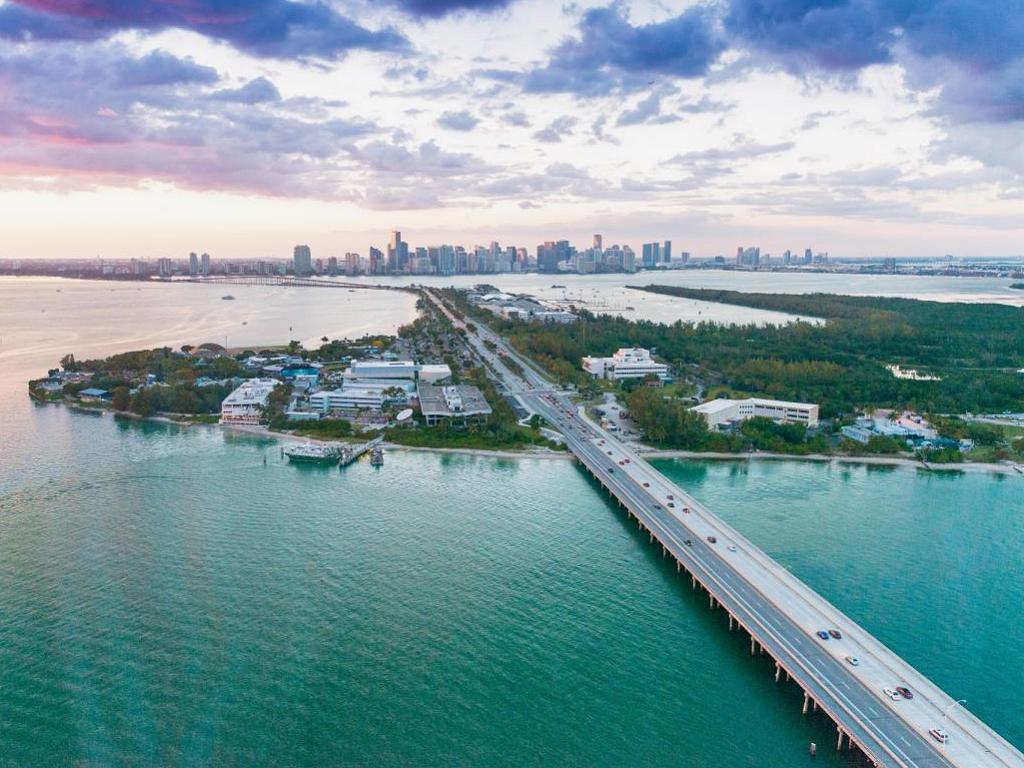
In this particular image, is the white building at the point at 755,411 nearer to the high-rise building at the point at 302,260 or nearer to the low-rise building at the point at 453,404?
the low-rise building at the point at 453,404

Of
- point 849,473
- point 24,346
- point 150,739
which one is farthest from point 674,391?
point 24,346

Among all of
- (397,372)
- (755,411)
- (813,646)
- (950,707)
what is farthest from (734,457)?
(397,372)

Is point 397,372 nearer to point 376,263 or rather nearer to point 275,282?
point 275,282

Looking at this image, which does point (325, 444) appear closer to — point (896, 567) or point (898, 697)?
point (896, 567)

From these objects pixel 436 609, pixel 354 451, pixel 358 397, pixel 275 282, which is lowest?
pixel 436 609

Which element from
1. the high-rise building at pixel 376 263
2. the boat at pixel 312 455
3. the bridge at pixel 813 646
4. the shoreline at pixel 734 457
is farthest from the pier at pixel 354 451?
the high-rise building at pixel 376 263

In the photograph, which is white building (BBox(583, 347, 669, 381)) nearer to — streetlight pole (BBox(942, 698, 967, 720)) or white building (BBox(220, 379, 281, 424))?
white building (BBox(220, 379, 281, 424))
